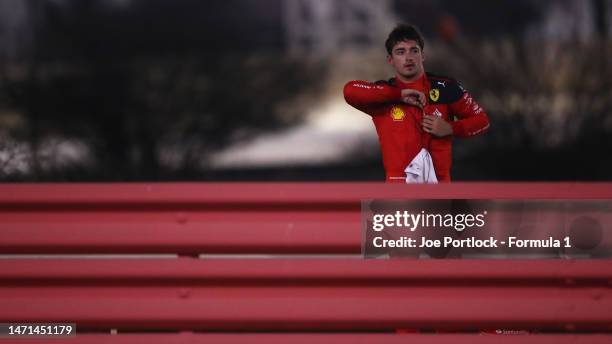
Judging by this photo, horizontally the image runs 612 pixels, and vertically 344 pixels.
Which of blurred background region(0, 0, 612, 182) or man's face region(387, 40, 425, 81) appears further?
blurred background region(0, 0, 612, 182)

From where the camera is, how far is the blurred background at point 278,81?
13.0 meters

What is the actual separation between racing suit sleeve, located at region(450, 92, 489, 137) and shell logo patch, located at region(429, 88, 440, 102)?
7 centimetres

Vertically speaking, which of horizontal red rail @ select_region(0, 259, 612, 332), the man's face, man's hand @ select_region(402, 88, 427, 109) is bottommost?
horizontal red rail @ select_region(0, 259, 612, 332)

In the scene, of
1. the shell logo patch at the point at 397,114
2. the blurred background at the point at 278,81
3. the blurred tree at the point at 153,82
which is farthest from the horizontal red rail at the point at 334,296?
the blurred tree at the point at 153,82

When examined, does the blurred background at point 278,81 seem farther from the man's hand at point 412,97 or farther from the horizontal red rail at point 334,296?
the horizontal red rail at point 334,296

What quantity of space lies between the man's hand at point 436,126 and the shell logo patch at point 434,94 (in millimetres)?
101

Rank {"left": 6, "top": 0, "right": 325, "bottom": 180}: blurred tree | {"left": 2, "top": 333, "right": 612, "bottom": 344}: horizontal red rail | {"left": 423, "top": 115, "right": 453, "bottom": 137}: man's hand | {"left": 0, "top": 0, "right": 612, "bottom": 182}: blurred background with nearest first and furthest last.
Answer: {"left": 2, "top": 333, "right": 612, "bottom": 344}: horizontal red rail < {"left": 423, "top": 115, "right": 453, "bottom": 137}: man's hand < {"left": 0, "top": 0, "right": 612, "bottom": 182}: blurred background < {"left": 6, "top": 0, "right": 325, "bottom": 180}: blurred tree

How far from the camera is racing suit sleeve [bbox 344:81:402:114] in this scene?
391 centimetres

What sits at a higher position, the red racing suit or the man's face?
the man's face

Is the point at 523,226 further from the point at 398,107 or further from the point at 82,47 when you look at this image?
the point at 82,47

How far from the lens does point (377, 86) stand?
394 centimetres

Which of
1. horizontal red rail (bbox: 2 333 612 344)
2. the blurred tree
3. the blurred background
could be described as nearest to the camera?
horizontal red rail (bbox: 2 333 612 344)

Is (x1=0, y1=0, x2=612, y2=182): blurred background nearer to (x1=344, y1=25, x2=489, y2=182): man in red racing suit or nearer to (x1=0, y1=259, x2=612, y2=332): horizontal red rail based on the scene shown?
(x1=344, y1=25, x2=489, y2=182): man in red racing suit

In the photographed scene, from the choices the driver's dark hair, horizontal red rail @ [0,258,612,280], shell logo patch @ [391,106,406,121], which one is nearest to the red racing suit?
shell logo patch @ [391,106,406,121]
